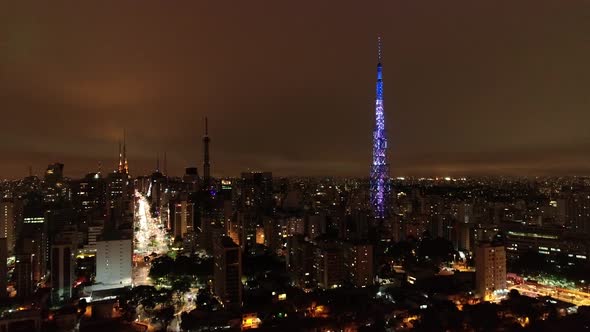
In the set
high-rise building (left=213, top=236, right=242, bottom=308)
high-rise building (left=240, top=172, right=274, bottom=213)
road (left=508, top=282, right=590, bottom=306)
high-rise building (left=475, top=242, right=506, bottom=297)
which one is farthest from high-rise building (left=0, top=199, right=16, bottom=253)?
road (left=508, top=282, right=590, bottom=306)

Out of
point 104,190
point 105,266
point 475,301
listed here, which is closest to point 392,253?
point 475,301

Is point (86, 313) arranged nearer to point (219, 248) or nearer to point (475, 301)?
point (219, 248)

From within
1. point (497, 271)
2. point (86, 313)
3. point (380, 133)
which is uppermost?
point (380, 133)

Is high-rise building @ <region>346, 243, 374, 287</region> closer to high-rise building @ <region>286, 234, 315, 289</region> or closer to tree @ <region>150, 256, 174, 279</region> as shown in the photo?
high-rise building @ <region>286, 234, 315, 289</region>

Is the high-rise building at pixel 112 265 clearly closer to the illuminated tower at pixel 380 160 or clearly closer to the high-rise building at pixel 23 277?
the high-rise building at pixel 23 277

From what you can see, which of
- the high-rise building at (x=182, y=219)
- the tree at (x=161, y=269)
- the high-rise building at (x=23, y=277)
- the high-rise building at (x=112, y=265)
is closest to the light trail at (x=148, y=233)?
the high-rise building at (x=182, y=219)

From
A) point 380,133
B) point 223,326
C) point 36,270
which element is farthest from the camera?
point 380,133
